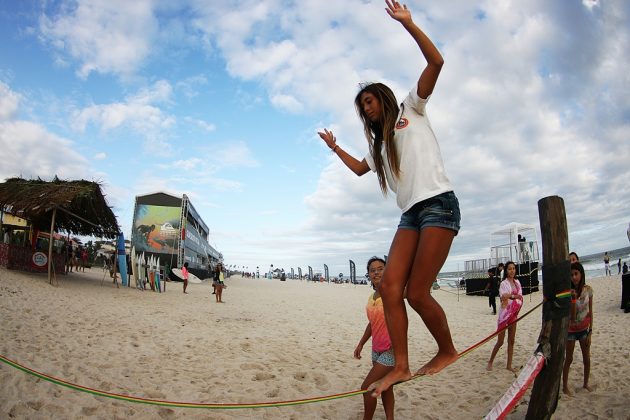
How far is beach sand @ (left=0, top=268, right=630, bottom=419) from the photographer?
395 cm

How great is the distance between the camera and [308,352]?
693cm

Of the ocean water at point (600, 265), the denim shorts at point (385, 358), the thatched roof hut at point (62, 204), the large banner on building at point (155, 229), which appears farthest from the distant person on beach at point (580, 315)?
the large banner on building at point (155, 229)

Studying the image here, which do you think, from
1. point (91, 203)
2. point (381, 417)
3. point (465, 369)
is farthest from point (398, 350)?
point (91, 203)

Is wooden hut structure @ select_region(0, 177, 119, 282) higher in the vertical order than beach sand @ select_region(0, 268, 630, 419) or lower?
higher

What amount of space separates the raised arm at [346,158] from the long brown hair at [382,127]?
0.86ft

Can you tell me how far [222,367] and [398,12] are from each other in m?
5.35

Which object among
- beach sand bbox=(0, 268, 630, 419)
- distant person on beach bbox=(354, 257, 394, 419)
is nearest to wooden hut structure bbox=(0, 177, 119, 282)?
beach sand bbox=(0, 268, 630, 419)

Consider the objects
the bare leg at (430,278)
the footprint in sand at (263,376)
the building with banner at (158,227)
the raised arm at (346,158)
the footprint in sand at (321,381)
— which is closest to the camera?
the bare leg at (430,278)

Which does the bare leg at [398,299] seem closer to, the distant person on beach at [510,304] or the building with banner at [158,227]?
the distant person on beach at [510,304]

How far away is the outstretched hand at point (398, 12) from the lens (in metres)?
1.98

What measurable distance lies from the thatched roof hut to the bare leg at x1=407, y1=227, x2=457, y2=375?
13752 millimetres

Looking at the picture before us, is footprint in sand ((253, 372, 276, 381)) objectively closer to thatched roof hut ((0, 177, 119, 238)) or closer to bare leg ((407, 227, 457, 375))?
bare leg ((407, 227, 457, 375))

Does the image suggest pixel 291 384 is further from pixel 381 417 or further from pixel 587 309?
pixel 587 309

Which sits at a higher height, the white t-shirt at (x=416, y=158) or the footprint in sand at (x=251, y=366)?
the white t-shirt at (x=416, y=158)
